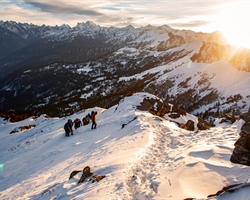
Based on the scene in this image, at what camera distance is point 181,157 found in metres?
16.9

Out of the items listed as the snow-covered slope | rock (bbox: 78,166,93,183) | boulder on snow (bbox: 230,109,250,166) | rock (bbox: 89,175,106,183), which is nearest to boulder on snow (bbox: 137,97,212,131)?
the snow-covered slope

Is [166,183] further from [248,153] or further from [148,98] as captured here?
[148,98]

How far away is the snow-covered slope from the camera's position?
12.7 metres

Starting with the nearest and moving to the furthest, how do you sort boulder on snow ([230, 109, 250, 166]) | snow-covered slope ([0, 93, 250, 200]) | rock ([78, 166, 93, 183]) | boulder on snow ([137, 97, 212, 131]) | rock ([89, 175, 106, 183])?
boulder on snow ([230, 109, 250, 166]) < snow-covered slope ([0, 93, 250, 200]) < rock ([89, 175, 106, 183]) < rock ([78, 166, 93, 183]) < boulder on snow ([137, 97, 212, 131])

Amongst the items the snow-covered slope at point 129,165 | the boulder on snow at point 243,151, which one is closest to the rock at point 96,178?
the snow-covered slope at point 129,165

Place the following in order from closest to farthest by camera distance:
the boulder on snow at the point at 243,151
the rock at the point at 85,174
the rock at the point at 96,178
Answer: the boulder on snow at the point at 243,151 → the rock at the point at 96,178 → the rock at the point at 85,174

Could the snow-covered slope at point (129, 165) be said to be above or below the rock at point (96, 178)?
below

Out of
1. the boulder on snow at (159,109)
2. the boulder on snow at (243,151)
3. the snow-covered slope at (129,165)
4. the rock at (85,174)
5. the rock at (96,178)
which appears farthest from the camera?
the boulder on snow at (159,109)

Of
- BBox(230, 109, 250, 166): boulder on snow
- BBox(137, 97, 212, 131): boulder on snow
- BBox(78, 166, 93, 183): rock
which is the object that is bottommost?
BBox(137, 97, 212, 131): boulder on snow

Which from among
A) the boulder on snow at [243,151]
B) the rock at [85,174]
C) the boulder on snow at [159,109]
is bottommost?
the boulder on snow at [159,109]

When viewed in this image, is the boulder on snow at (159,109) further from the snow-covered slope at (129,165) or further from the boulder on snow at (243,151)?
the boulder on snow at (243,151)

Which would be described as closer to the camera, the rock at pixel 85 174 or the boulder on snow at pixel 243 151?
the boulder on snow at pixel 243 151

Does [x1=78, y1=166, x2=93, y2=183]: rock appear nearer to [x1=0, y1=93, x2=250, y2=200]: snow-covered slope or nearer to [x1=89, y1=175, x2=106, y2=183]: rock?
[x1=0, y1=93, x2=250, y2=200]: snow-covered slope

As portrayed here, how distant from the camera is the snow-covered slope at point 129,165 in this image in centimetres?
1271
